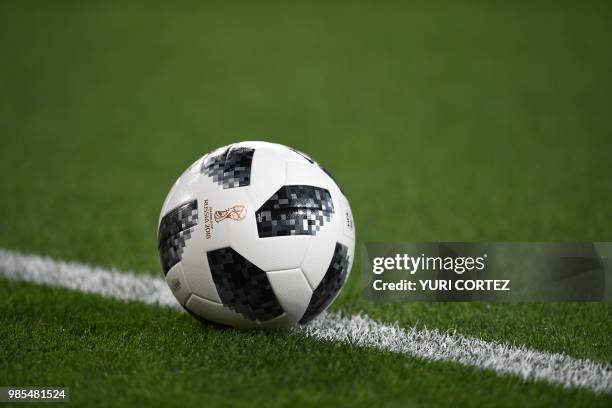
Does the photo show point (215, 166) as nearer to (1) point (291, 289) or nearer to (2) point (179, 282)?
(2) point (179, 282)

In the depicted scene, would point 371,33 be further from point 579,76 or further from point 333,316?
point 333,316

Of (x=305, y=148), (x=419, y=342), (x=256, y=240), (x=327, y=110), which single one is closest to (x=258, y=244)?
(x=256, y=240)

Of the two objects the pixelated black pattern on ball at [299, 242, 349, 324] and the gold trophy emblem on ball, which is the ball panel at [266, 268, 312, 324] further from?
the gold trophy emblem on ball

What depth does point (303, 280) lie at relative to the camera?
→ 10.7 ft

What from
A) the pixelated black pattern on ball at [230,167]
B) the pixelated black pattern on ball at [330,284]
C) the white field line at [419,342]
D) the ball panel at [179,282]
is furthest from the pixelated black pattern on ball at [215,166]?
the white field line at [419,342]

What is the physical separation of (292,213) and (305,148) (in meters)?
5.00

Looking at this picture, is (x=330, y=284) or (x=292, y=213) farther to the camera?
(x=330, y=284)

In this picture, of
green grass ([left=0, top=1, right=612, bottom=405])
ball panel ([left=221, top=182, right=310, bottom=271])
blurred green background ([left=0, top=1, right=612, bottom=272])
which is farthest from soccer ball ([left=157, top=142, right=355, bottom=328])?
blurred green background ([left=0, top=1, right=612, bottom=272])

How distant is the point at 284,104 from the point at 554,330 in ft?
23.3

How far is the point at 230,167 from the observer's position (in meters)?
3.33

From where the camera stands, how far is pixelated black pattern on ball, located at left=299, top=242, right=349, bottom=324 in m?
3.33

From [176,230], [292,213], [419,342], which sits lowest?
[419,342]

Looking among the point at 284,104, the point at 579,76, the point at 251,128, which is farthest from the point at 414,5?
the point at 251,128

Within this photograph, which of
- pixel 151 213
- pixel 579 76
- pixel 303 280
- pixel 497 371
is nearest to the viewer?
pixel 497 371
